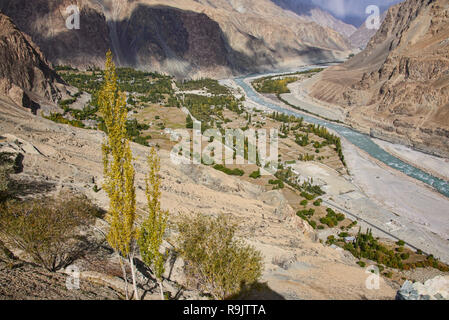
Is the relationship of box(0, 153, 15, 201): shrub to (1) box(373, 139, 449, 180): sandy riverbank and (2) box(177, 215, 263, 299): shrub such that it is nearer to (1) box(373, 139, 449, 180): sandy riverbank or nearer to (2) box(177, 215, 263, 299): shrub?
(2) box(177, 215, 263, 299): shrub

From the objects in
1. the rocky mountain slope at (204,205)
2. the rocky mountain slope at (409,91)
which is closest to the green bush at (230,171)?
A: the rocky mountain slope at (204,205)

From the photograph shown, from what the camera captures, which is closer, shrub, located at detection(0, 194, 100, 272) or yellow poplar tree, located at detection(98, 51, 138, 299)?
yellow poplar tree, located at detection(98, 51, 138, 299)

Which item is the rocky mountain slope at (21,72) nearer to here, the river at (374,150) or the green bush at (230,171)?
the green bush at (230,171)

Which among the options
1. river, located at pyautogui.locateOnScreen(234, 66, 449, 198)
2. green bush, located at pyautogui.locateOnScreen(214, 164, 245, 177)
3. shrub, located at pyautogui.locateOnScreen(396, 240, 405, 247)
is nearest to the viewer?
shrub, located at pyautogui.locateOnScreen(396, 240, 405, 247)

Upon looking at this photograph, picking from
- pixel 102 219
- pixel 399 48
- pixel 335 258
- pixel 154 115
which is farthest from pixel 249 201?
pixel 399 48

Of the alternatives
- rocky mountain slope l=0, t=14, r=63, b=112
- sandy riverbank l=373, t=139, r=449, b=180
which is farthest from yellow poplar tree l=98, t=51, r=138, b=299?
sandy riverbank l=373, t=139, r=449, b=180

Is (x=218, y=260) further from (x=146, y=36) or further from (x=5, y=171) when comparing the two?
(x=146, y=36)

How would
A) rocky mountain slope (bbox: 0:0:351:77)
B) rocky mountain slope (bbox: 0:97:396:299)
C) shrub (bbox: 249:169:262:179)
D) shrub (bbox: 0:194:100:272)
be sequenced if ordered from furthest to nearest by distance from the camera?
rocky mountain slope (bbox: 0:0:351:77), shrub (bbox: 249:169:262:179), rocky mountain slope (bbox: 0:97:396:299), shrub (bbox: 0:194:100:272)

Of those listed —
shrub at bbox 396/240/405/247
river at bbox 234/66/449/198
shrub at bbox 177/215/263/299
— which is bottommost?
shrub at bbox 396/240/405/247
